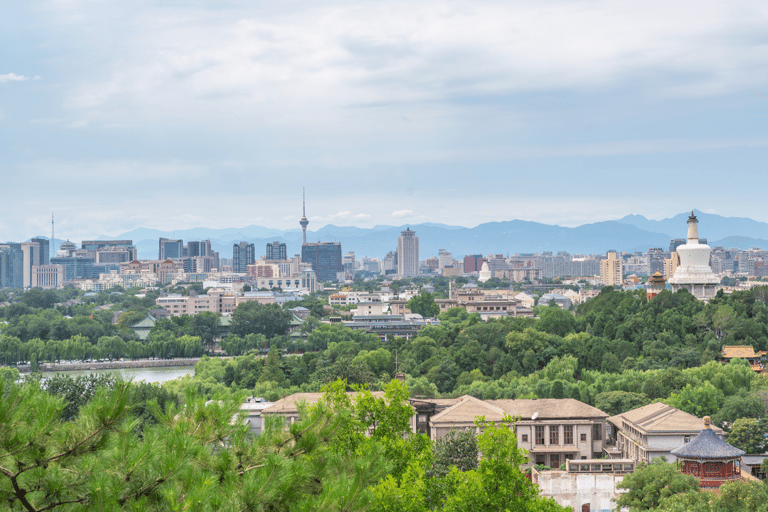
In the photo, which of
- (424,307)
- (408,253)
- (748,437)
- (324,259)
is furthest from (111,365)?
(408,253)

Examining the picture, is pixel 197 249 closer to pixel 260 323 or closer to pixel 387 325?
pixel 387 325

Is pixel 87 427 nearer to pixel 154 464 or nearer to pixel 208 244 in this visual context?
pixel 154 464

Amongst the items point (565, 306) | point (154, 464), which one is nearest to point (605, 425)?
point (154, 464)

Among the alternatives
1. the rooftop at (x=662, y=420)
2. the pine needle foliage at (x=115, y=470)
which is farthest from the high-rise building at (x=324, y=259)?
the pine needle foliage at (x=115, y=470)

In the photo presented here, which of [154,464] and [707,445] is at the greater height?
[154,464]

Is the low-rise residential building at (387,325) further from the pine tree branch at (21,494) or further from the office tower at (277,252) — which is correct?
the office tower at (277,252)

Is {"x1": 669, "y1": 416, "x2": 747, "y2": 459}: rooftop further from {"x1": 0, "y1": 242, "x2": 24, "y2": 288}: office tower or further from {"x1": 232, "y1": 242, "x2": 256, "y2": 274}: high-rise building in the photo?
{"x1": 232, "y1": 242, "x2": 256, "y2": 274}: high-rise building
